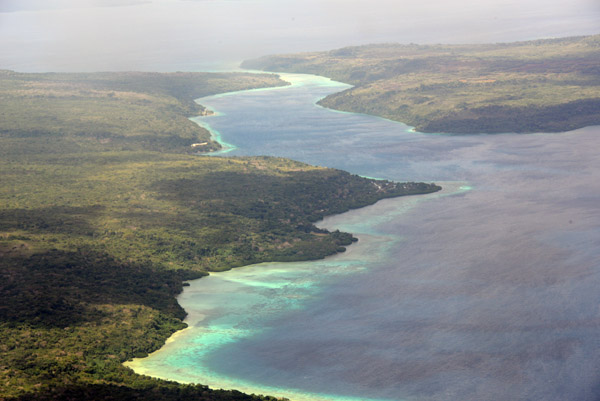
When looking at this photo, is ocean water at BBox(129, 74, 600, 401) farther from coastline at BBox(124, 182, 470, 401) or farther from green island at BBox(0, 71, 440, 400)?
green island at BBox(0, 71, 440, 400)

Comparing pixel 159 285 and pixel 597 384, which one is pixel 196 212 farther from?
pixel 597 384

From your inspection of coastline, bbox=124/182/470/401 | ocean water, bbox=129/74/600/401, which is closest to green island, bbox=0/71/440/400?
coastline, bbox=124/182/470/401

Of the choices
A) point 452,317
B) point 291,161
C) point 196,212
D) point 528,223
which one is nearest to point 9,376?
point 452,317

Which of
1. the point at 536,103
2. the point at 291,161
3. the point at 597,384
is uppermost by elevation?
the point at 536,103

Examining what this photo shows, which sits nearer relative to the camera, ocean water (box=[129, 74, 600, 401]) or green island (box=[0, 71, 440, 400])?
green island (box=[0, 71, 440, 400])

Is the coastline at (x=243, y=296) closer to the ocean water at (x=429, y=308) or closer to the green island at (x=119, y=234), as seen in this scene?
the ocean water at (x=429, y=308)

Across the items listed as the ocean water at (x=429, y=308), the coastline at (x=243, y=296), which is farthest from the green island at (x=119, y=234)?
the ocean water at (x=429, y=308)

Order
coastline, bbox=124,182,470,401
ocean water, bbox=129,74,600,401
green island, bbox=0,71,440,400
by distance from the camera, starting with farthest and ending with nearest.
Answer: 1. coastline, bbox=124,182,470,401
2. ocean water, bbox=129,74,600,401
3. green island, bbox=0,71,440,400
